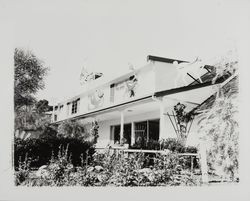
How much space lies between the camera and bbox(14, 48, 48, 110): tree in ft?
24.4

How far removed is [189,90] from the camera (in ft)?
30.5

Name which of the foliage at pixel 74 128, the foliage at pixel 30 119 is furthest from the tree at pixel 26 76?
the foliage at pixel 74 128

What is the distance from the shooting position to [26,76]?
829cm

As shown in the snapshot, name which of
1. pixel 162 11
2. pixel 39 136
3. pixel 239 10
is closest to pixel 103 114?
pixel 39 136

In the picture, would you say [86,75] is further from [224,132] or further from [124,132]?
[124,132]

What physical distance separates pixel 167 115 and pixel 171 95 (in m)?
0.60

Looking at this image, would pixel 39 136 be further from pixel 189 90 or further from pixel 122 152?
pixel 189 90

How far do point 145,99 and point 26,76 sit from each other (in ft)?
11.6

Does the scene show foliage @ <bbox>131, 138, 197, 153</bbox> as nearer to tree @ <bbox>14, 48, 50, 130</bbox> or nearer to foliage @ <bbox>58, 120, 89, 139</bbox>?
foliage @ <bbox>58, 120, 89, 139</bbox>

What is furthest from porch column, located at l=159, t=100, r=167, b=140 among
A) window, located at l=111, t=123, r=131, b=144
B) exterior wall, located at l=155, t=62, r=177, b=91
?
window, located at l=111, t=123, r=131, b=144

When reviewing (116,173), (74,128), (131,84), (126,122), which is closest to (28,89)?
(74,128)

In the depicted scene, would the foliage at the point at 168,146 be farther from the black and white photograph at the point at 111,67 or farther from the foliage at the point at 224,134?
the foliage at the point at 224,134

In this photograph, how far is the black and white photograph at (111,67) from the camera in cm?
670

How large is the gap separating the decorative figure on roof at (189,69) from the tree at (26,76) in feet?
13.9
